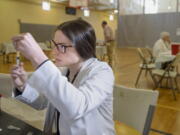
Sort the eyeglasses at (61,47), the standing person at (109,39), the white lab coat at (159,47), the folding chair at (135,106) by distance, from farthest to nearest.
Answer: the standing person at (109,39) < the white lab coat at (159,47) < the folding chair at (135,106) < the eyeglasses at (61,47)

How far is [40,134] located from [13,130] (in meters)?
0.12

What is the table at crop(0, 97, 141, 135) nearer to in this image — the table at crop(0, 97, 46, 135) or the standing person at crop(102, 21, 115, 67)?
the table at crop(0, 97, 46, 135)

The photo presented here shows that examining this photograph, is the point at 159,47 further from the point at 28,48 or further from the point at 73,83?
the point at 28,48

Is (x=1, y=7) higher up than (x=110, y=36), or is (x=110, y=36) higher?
(x=1, y=7)

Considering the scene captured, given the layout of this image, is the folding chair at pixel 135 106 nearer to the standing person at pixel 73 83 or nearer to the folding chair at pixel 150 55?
the standing person at pixel 73 83

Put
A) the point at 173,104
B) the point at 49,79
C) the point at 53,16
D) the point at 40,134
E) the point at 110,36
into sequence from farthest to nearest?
1. the point at 53,16
2. the point at 110,36
3. the point at 173,104
4. the point at 40,134
5. the point at 49,79

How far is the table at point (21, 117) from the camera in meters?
0.94

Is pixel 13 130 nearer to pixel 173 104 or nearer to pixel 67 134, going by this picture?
pixel 67 134

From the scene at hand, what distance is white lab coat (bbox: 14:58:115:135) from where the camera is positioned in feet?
1.96

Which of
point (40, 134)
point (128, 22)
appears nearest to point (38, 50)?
point (40, 134)

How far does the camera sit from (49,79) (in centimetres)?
60

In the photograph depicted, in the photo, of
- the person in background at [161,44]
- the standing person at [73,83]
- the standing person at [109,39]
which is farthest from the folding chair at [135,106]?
the standing person at [109,39]

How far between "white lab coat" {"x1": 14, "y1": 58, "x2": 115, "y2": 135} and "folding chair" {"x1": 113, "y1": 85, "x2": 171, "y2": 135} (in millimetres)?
435

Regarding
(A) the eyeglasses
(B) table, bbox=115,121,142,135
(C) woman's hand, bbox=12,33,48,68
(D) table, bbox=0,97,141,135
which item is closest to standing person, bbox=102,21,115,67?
(B) table, bbox=115,121,142,135
